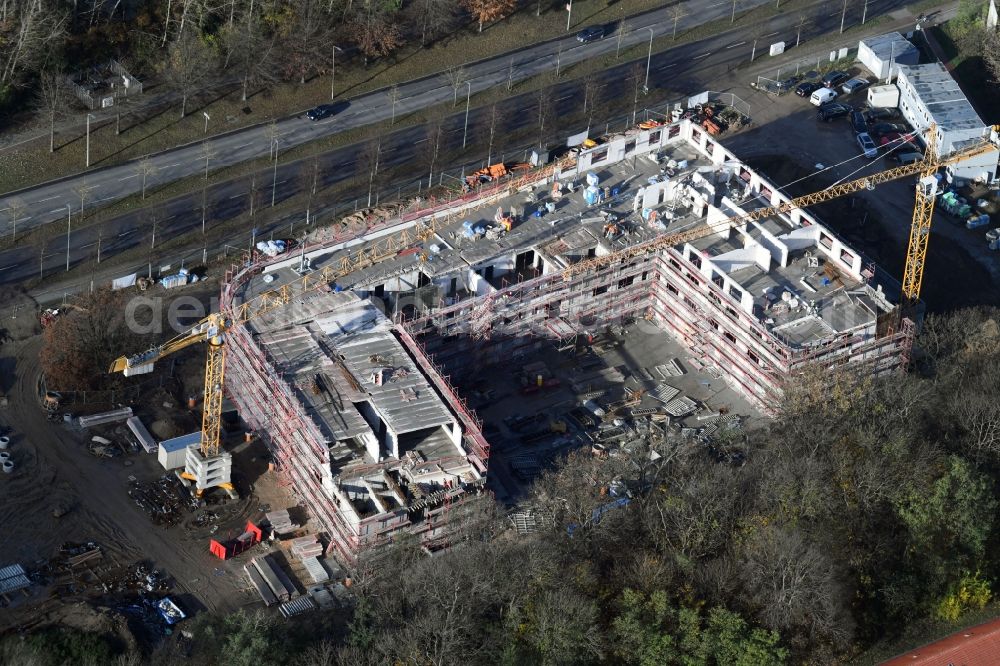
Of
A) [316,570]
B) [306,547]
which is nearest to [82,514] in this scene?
[306,547]

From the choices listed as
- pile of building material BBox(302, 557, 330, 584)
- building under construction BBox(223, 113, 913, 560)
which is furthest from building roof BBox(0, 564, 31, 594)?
building under construction BBox(223, 113, 913, 560)

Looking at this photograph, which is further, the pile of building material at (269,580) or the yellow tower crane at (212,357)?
the yellow tower crane at (212,357)

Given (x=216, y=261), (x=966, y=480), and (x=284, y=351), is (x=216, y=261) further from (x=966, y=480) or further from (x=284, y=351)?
(x=966, y=480)

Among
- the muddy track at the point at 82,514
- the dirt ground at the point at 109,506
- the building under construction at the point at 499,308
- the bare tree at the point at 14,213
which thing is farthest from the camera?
the bare tree at the point at 14,213

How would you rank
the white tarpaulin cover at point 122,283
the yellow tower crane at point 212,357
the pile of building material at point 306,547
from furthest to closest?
1. the white tarpaulin cover at point 122,283
2. the yellow tower crane at point 212,357
3. the pile of building material at point 306,547

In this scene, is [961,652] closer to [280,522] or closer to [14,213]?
[280,522]

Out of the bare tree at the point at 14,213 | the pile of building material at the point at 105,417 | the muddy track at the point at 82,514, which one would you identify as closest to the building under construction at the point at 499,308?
the pile of building material at the point at 105,417

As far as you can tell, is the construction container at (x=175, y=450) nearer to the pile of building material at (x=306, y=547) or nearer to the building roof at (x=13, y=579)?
the pile of building material at (x=306, y=547)

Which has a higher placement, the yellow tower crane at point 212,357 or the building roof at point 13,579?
the yellow tower crane at point 212,357
